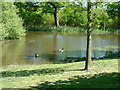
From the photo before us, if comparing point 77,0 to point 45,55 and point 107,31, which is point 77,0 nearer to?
point 45,55

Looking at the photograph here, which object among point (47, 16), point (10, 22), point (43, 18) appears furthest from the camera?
point (47, 16)

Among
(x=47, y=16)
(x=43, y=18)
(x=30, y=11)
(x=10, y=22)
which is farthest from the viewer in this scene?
(x=47, y=16)

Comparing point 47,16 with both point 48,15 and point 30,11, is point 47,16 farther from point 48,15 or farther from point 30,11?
point 30,11

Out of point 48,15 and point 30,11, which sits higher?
point 30,11

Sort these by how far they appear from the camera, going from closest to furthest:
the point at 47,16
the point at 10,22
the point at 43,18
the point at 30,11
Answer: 1. the point at 10,22
2. the point at 30,11
3. the point at 43,18
4. the point at 47,16

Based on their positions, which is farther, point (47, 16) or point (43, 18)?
point (47, 16)

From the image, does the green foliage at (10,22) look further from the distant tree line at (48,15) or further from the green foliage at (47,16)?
the distant tree line at (48,15)

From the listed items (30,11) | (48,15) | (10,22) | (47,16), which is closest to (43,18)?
(47,16)

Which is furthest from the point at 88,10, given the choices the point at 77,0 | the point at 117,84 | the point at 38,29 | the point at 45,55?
the point at 38,29

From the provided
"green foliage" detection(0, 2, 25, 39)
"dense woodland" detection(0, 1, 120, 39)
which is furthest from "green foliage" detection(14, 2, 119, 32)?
"green foliage" detection(0, 2, 25, 39)

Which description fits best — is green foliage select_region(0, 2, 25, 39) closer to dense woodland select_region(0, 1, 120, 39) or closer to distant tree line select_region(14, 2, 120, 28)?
dense woodland select_region(0, 1, 120, 39)

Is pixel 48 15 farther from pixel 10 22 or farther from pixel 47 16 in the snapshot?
pixel 10 22

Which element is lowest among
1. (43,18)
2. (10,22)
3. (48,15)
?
(10,22)

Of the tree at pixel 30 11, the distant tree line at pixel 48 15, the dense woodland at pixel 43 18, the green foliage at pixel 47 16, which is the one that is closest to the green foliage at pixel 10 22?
the dense woodland at pixel 43 18
